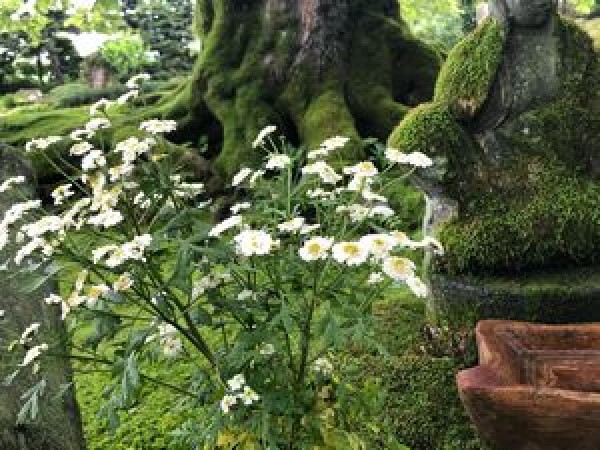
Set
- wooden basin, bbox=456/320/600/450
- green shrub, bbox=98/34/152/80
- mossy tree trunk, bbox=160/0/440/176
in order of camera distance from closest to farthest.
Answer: wooden basin, bbox=456/320/600/450 < mossy tree trunk, bbox=160/0/440/176 < green shrub, bbox=98/34/152/80

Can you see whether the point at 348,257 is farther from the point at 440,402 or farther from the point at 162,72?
the point at 162,72

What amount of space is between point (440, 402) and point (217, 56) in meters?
4.79

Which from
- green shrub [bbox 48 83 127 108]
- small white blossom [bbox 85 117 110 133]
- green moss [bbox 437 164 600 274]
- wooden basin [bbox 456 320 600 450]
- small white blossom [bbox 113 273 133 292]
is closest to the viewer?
→ small white blossom [bbox 113 273 133 292]

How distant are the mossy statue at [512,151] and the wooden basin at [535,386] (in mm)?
360

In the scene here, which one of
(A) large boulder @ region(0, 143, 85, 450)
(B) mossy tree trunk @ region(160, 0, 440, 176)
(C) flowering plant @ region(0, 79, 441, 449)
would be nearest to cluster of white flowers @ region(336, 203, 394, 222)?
(C) flowering plant @ region(0, 79, 441, 449)

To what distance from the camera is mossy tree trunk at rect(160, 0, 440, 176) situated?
21.5 ft

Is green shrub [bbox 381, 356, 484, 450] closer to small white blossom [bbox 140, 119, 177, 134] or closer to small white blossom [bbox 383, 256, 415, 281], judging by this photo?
small white blossom [bbox 383, 256, 415, 281]

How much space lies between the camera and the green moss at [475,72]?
3.22 metres

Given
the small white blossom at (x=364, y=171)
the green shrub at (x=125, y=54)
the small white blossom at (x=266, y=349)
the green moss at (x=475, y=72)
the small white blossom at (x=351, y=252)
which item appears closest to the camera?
the small white blossom at (x=351, y=252)

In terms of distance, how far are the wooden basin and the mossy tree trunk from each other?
3645 mm

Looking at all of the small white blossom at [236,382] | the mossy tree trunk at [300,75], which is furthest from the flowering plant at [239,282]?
the mossy tree trunk at [300,75]

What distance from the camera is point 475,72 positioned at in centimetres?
325

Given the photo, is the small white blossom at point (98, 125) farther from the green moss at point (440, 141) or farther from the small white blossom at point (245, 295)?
the green moss at point (440, 141)

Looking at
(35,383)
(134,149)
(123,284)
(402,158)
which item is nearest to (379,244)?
(402,158)
